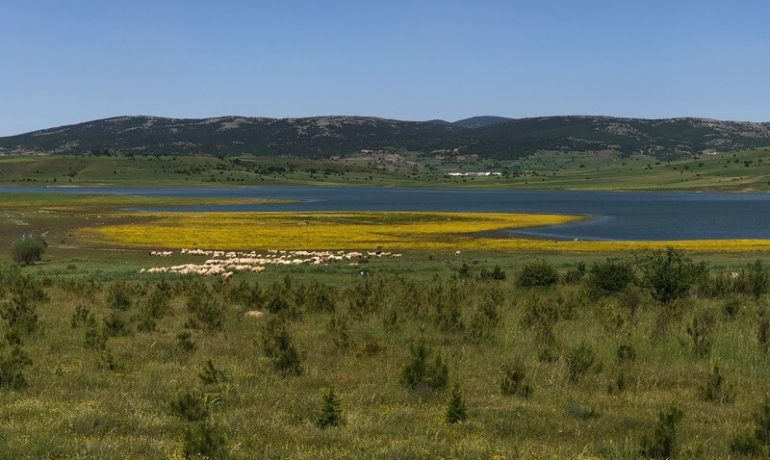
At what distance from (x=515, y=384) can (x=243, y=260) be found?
35.6m

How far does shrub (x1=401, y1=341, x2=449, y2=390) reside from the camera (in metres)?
10.9

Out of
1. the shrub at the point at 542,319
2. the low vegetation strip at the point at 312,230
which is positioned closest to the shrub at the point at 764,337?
the shrub at the point at 542,319

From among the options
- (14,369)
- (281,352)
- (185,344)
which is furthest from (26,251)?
(281,352)

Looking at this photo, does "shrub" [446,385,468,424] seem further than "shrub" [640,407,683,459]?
Yes

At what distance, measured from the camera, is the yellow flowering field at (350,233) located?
5750 cm

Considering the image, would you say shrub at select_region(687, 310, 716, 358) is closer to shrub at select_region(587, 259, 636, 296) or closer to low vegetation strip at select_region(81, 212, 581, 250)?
shrub at select_region(587, 259, 636, 296)

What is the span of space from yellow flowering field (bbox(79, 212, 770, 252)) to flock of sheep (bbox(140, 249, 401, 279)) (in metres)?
5.39

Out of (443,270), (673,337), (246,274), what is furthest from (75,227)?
(673,337)

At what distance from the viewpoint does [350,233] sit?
7144 cm

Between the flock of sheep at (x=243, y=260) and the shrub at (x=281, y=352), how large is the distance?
2038 centimetres

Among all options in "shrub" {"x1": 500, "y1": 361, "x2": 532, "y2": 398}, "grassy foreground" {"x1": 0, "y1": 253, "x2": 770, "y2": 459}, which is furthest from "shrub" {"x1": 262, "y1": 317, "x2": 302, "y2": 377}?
"shrub" {"x1": 500, "y1": 361, "x2": 532, "y2": 398}

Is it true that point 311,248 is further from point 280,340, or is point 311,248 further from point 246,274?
point 280,340

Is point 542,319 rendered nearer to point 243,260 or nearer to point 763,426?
point 763,426

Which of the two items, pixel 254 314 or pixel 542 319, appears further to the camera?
pixel 254 314
